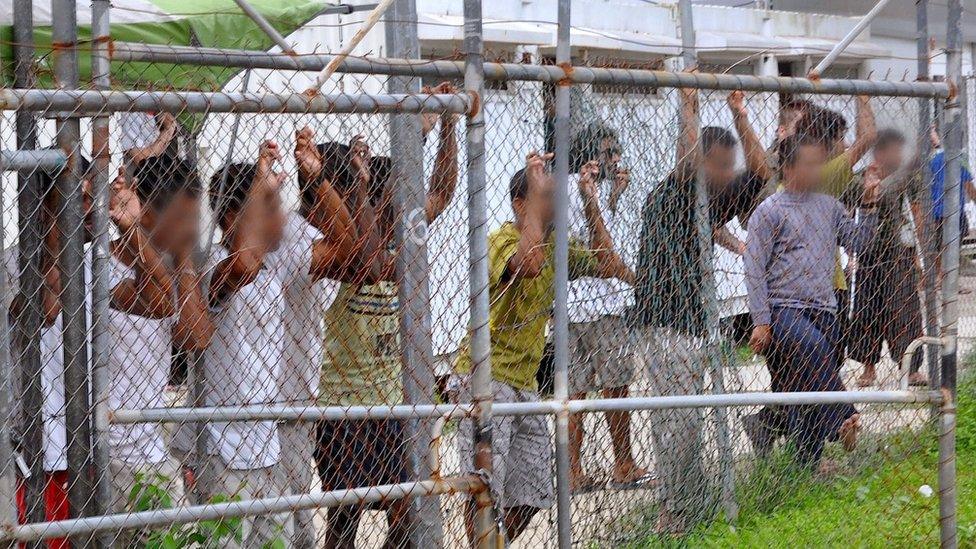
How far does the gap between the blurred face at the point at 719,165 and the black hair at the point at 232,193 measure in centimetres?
196

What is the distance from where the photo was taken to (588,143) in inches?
175

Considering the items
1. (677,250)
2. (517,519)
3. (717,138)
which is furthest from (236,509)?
(717,138)

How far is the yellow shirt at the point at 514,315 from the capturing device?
4.56 meters

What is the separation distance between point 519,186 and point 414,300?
2.76 feet

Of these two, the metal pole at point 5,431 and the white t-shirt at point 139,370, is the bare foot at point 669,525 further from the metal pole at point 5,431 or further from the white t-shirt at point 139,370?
the metal pole at point 5,431

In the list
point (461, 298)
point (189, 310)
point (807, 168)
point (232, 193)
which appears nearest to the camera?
point (232, 193)

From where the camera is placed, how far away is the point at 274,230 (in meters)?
3.64

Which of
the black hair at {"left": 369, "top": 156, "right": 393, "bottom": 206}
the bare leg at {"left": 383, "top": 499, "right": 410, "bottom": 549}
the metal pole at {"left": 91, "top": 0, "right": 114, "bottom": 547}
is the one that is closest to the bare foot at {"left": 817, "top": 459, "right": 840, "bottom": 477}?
the bare leg at {"left": 383, "top": 499, "right": 410, "bottom": 549}

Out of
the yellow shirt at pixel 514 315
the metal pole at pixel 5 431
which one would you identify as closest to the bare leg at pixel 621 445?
the yellow shirt at pixel 514 315

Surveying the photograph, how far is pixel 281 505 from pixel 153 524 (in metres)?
0.35

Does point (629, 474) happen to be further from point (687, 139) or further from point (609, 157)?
point (687, 139)

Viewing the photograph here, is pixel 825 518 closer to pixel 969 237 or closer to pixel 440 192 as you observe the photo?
pixel 440 192

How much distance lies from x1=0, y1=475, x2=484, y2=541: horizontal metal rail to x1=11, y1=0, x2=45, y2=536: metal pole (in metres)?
0.33

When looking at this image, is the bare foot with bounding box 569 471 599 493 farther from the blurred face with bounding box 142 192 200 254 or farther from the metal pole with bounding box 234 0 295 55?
the metal pole with bounding box 234 0 295 55
